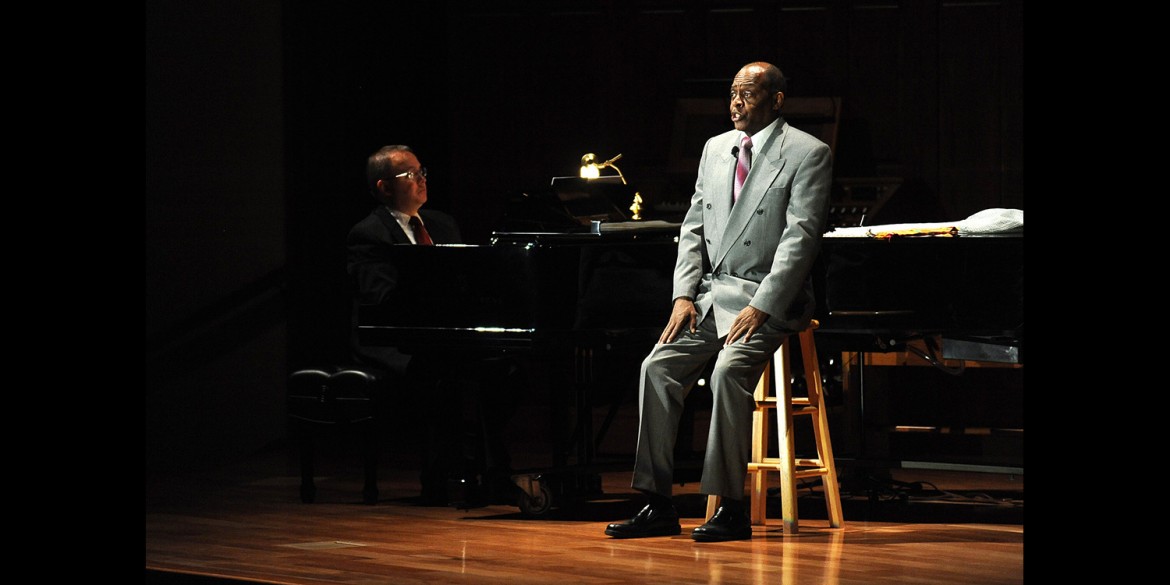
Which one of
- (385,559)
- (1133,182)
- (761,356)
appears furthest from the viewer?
(761,356)

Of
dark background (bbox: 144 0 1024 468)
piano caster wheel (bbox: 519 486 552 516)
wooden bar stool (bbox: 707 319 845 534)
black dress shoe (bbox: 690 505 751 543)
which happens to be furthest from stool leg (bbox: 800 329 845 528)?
dark background (bbox: 144 0 1024 468)

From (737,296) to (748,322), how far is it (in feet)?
0.43

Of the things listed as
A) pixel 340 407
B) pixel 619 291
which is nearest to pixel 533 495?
pixel 619 291

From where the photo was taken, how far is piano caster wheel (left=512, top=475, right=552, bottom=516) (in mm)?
5113

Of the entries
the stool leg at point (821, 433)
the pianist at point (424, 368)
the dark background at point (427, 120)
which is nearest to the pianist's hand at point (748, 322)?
the stool leg at point (821, 433)

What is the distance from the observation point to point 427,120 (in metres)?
7.85

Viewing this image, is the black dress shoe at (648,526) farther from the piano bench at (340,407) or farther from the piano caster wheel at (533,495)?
the piano bench at (340,407)

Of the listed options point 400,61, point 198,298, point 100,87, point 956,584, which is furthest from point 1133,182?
point 400,61

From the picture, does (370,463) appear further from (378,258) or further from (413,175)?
(413,175)

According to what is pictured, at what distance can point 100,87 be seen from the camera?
3.26 meters

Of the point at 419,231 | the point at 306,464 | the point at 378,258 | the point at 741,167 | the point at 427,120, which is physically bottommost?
the point at 306,464

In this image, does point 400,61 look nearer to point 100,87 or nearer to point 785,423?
point 785,423

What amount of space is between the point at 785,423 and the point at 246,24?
3474 mm

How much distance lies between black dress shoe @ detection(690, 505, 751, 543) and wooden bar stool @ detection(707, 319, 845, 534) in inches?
5.7
